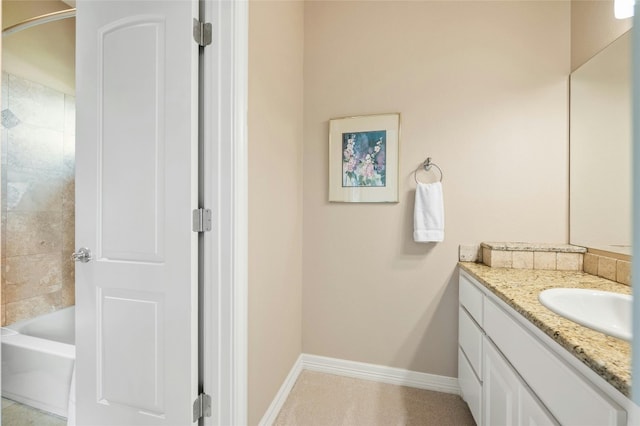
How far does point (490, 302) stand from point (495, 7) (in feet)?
5.88

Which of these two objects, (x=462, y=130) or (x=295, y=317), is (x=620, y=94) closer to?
(x=462, y=130)

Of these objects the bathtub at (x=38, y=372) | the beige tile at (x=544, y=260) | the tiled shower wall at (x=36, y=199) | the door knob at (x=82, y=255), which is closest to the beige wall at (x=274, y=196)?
the door knob at (x=82, y=255)

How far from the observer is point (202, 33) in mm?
1277

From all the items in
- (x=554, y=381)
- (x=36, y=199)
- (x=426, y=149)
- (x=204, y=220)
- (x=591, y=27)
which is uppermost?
(x=591, y=27)

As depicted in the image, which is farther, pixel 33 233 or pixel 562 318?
pixel 33 233

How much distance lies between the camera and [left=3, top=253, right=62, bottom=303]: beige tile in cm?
185

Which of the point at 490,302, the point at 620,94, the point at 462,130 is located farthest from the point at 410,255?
the point at 620,94

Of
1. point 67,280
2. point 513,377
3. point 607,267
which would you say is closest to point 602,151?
point 607,267

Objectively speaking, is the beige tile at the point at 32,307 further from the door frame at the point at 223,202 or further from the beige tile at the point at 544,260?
the beige tile at the point at 544,260

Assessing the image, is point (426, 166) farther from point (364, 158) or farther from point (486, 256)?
point (486, 256)

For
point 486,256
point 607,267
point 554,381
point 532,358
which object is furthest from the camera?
point 486,256

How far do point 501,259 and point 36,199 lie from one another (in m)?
2.92

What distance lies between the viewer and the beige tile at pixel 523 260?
1693mm

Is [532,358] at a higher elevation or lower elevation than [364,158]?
lower
